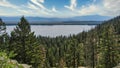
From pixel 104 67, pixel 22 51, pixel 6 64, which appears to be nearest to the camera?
pixel 6 64

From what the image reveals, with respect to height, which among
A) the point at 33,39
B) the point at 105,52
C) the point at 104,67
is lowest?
the point at 104,67

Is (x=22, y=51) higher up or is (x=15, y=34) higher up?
(x=15, y=34)

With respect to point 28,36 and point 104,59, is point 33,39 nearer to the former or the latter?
point 28,36

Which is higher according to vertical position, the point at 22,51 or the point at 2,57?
the point at 2,57

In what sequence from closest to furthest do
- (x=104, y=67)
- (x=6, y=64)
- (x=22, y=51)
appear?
(x=6, y=64) < (x=22, y=51) < (x=104, y=67)

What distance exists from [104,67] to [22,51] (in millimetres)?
18522

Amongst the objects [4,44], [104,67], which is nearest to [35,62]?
[4,44]

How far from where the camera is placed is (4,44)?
54.0m

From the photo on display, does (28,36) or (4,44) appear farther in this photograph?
(4,44)

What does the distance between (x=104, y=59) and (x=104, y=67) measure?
81.4 inches

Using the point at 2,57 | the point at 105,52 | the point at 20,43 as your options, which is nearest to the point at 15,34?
the point at 20,43

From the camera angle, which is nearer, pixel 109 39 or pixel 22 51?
pixel 22 51

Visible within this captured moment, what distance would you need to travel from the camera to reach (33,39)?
4734 centimetres

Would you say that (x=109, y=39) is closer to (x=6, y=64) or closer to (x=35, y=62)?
(x=35, y=62)
